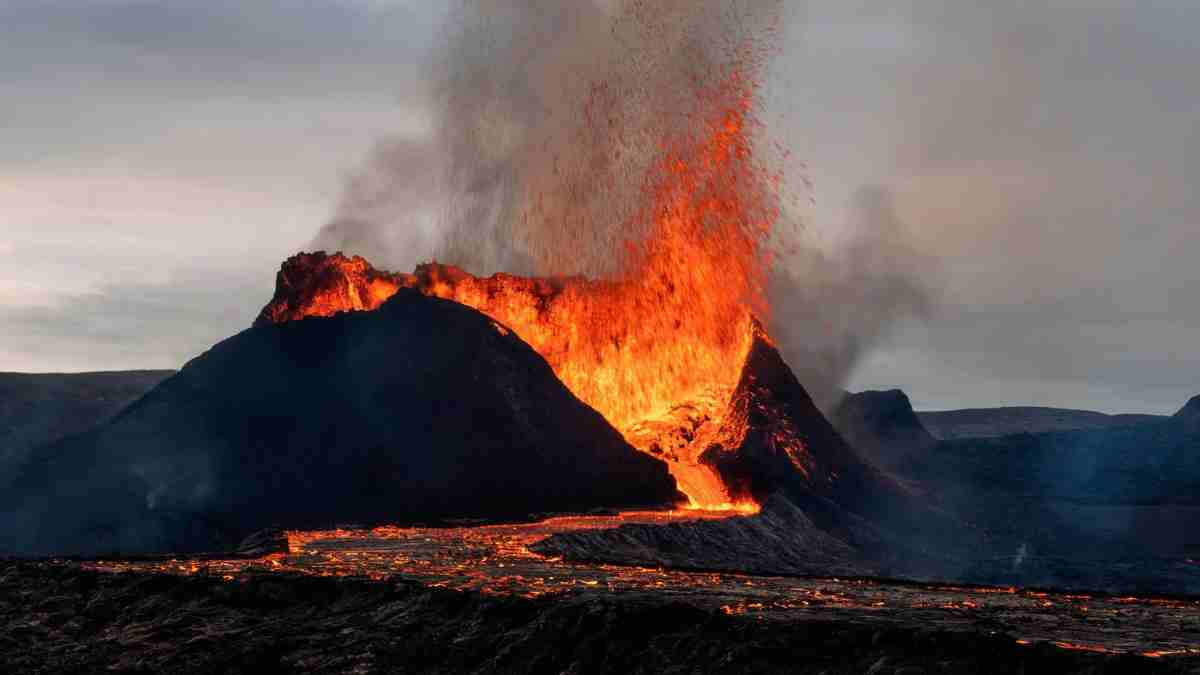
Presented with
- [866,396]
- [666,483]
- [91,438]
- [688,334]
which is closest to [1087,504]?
[866,396]

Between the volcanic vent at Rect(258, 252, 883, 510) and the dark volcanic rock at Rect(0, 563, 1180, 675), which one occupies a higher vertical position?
the volcanic vent at Rect(258, 252, 883, 510)

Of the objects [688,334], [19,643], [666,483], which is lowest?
[19,643]

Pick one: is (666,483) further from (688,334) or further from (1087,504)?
(1087,504)

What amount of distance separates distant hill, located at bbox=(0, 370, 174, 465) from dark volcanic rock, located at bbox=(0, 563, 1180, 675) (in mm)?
48119

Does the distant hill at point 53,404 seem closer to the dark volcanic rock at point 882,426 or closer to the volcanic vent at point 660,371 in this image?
the volcanic vent at point 660,371

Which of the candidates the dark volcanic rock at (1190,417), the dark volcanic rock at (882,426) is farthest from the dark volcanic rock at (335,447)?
the dark volcanic rock at (1190,417)

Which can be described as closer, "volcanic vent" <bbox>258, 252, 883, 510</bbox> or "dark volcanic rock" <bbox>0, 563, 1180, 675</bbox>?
"dark volcanic rock" <bbox>0, 563, 1180, 675</bbox>

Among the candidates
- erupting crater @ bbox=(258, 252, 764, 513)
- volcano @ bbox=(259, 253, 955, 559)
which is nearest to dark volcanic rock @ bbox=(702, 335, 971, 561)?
volcano @ bbox=(259, 253, 955, 559)

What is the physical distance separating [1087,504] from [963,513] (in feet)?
60.9

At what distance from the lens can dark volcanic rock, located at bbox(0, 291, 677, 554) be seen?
175 ft

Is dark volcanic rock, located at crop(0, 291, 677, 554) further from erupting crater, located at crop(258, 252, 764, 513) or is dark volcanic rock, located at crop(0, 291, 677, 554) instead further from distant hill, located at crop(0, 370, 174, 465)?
distant hill, located at crop(0, 370, 174, 465)

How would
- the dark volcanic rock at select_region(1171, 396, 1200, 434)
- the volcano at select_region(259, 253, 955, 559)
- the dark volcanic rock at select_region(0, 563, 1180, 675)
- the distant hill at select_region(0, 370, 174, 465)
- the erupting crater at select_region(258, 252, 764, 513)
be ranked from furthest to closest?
the dark volcanic rock at select_region(1171, 396, 1200, 434) → the distant hill at select_region(0, 370, 174, 465) → the erupting crater at select_region(258, 252, 764, 513) → the volcano at select_region(259, 253, 955, 559) → the dark volcanic rock at select_region(0, 563, 1180, 675)

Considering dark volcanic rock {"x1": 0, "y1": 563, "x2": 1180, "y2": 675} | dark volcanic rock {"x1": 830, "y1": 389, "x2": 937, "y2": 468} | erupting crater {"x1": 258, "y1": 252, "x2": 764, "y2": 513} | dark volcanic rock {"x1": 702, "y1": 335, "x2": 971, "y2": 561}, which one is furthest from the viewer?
dark volcanic rock {"x1": 830, "y1": 389, "x2": 937, "y2": 468}

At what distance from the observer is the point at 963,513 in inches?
3000
